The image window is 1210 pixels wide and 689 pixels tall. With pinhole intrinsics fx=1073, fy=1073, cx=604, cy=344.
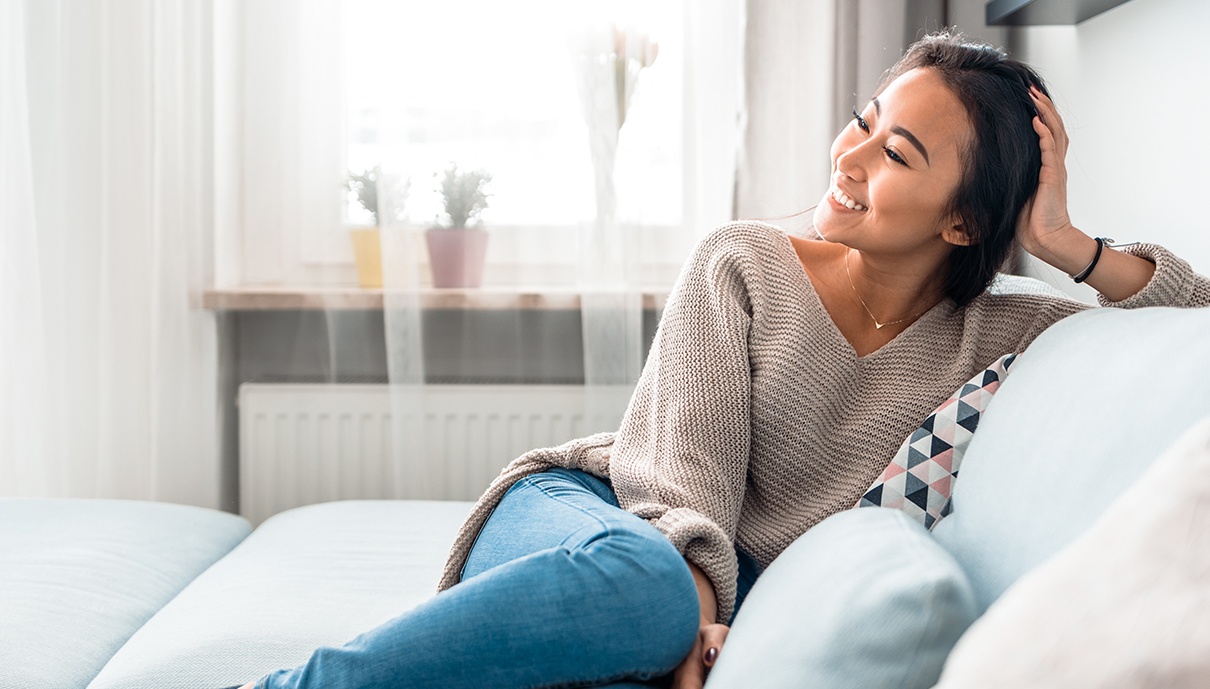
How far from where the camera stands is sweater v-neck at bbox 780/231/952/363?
4.39ft

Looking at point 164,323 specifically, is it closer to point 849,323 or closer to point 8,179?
point 8,179

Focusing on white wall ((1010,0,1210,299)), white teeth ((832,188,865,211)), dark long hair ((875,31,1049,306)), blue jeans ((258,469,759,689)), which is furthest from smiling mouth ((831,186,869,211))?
blue jeans ((258,469,759,689))

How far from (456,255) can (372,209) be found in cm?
19

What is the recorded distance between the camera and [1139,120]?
5.11 ft

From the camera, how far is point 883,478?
1.20 m

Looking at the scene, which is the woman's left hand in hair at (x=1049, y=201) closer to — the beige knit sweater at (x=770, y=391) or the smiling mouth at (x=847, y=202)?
the beige knit sweater at (x=770, y=391)

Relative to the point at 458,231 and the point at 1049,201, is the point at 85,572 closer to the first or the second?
the point at 458,231

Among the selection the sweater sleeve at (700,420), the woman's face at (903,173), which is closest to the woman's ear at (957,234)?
the woman's face at (903,173)

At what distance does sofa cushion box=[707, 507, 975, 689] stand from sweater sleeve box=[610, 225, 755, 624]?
0.28 meters

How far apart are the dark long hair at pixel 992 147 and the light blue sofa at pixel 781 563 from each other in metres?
0.26

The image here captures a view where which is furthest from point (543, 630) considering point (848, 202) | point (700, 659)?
point (848, 202)

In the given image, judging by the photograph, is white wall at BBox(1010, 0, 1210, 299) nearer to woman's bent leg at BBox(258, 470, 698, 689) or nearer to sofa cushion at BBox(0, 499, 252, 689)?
woman's bent leg at BBox(258, 470, 698, 689)

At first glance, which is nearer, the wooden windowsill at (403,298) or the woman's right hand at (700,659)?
the woman's right hand at (700,659)

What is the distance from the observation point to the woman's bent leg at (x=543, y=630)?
860 millimetres
